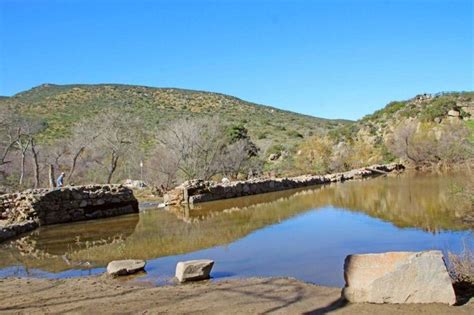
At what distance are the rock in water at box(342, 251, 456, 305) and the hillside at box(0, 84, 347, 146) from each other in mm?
42524

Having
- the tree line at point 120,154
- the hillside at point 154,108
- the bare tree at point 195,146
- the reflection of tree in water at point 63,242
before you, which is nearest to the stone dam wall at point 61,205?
the reflection of tree in water at point 63,242

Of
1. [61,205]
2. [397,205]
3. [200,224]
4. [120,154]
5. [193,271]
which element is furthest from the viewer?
[120,154]

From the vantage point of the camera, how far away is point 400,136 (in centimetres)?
3825

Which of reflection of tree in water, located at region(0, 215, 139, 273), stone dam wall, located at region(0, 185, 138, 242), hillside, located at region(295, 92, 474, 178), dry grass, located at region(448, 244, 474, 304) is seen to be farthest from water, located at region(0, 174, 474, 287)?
hillside, located at region(295, 92, 474, 178)

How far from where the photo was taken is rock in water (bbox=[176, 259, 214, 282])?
7734 millimetres

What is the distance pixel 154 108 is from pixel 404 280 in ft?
194

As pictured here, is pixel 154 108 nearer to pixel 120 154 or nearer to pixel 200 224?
pixel 120 154

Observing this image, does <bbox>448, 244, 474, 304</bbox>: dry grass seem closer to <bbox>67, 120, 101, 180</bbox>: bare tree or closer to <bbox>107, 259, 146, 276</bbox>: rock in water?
<bbox>107, 259, 146, 276</bbox>: rock in water

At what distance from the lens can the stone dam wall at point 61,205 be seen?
16.6m

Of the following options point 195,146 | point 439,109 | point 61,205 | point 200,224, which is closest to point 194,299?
point 200,224

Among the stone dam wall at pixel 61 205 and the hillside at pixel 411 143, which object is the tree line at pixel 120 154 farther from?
the stone dam wall at pixel 61 205

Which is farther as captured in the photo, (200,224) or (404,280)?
(200,224)

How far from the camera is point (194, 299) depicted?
6.52 meters

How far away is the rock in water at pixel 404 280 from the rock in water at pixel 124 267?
169 inches
